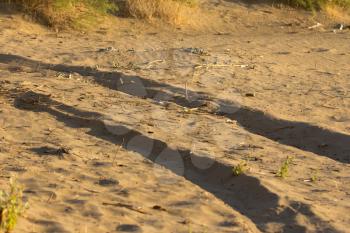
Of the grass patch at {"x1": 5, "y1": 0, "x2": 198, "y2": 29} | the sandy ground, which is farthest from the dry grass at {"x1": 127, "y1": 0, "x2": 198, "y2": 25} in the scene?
the sandy ground

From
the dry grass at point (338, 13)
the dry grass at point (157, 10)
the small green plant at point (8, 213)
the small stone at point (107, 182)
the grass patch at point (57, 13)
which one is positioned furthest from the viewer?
the dry grass at point (338, 13)

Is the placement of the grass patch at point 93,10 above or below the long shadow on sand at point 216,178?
below

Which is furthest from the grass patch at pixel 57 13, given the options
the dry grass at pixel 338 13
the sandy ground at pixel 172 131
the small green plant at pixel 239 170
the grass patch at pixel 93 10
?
the small green plant at pixel 239 170

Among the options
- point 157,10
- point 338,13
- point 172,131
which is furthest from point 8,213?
point 338,13

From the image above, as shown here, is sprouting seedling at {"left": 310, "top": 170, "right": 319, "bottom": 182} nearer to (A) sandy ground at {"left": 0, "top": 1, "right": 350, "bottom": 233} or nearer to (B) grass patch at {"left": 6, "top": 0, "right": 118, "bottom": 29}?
(A) sandy ground at {"left": 0, "top": 1, "right": 350, "bottom": 233}

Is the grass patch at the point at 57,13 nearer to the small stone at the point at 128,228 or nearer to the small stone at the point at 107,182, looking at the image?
the small stone at the point at 107,182

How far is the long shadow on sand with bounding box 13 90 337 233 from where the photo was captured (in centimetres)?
494

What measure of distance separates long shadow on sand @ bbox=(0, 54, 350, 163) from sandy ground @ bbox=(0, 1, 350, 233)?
20 millimetres

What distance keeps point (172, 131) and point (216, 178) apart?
124cm

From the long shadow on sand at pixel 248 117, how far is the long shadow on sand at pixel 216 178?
125 centimetres

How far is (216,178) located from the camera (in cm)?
573

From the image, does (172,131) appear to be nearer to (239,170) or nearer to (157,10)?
(239,170)

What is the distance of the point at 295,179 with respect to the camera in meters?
5.77

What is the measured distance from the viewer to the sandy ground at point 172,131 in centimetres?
489
